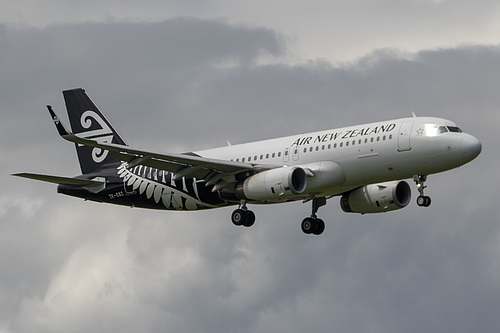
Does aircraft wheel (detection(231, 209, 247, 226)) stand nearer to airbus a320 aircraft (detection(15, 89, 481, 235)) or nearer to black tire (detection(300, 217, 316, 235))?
airbus a320 aircraft (detection(15, 89, 481, 235))

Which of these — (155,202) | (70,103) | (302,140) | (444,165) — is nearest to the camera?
(444,165)

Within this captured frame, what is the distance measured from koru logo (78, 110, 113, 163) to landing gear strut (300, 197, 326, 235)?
1415 centimetres

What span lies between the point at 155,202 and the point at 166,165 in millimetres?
5657

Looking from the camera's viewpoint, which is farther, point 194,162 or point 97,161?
point 97,161

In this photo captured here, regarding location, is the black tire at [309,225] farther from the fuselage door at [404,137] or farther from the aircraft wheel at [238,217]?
the fuselage door at [404,137]

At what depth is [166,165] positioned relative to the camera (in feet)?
217

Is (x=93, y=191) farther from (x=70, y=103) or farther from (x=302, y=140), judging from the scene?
(x=302, y=140)

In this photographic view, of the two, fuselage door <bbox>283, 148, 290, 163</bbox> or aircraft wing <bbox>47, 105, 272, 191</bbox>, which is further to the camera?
fuselage door <bbox>283, 148, 290, 163</bbox>

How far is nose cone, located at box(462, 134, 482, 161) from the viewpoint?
6147cm

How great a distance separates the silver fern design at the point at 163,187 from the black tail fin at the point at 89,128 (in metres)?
2.70

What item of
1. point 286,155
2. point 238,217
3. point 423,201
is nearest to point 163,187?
point 238,217

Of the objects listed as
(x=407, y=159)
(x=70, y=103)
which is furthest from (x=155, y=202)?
(x=407, y=159)

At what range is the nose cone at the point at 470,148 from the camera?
202 feet

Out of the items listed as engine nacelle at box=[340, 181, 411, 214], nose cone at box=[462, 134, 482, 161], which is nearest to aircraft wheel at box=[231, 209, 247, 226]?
engine nacelle at box=[340, 181, 411, 214]
